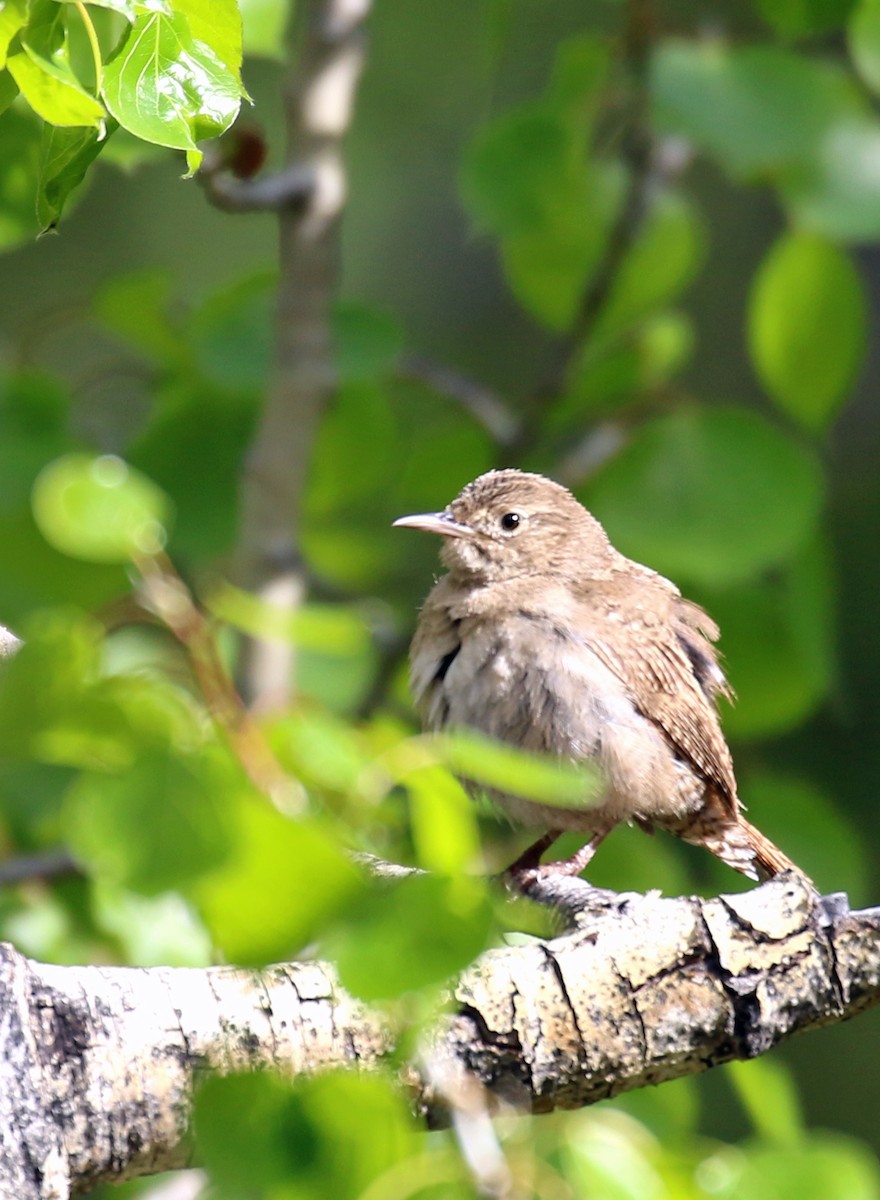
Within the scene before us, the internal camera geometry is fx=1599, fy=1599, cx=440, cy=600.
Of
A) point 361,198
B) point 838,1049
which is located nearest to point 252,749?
point 838,1049

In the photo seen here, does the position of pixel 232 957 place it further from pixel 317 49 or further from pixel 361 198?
pixel 361 198

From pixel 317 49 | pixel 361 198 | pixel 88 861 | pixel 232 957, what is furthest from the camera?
pixel 361 198

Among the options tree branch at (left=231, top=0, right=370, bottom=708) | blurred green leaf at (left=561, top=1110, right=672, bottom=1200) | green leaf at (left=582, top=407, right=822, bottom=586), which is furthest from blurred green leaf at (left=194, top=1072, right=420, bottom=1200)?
tree branch at (left=231, top=0, right=370, bottom=708)

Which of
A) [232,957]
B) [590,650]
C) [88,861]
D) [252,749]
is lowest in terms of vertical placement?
[232,957]

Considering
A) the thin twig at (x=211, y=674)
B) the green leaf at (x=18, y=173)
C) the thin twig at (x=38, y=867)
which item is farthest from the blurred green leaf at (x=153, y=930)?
the green leaf at (x=18, y=173)

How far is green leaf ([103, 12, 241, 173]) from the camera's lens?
4.95 feet

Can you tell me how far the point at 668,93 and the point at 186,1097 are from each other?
301 centimetres

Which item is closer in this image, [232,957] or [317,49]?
[232,957]

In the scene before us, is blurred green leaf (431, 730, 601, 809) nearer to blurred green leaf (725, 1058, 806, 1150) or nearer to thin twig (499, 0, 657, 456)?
blurred green leaf (725, 1058, 806, 1150)

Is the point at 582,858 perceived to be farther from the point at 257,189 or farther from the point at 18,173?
the point at 18,173

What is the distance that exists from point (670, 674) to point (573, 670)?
346 mm

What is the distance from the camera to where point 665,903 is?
96.0 inches

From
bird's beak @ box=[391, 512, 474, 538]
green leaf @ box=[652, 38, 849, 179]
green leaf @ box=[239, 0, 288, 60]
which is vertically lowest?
bird's beak @ box=[391, 512, 474, 538]

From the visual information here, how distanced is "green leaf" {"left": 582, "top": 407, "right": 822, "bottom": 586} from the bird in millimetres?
114
